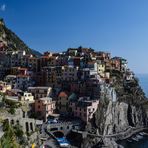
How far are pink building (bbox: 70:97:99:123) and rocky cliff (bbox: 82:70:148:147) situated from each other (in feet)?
4.07

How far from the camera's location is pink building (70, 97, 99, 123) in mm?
75938

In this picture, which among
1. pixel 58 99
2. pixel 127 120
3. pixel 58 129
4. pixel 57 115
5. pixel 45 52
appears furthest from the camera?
pixel 45 52

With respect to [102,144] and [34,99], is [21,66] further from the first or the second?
[102,144]

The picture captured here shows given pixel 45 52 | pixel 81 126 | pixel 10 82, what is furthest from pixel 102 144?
pixel 45 52

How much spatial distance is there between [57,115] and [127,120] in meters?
24.7

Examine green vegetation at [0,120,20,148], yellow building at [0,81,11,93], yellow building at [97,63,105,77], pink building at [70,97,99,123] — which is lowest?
green vegetation at [0,120,20,148]

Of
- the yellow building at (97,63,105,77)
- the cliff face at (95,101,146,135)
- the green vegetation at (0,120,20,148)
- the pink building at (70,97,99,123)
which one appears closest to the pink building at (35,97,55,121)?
the pink building at (70,97,99,123)

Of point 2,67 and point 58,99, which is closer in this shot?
point 58,99

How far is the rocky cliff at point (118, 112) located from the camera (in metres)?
76.9

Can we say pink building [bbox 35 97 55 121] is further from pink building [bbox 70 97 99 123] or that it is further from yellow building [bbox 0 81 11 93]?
yellow building [bbox 0 81 11 93]

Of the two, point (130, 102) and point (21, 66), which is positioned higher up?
point (21, 66)

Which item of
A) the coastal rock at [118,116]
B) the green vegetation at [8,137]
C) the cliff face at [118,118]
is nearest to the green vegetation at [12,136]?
the green vegetation at [8,137]

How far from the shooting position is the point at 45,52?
107 metres

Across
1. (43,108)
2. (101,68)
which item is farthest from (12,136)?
(101,68)
